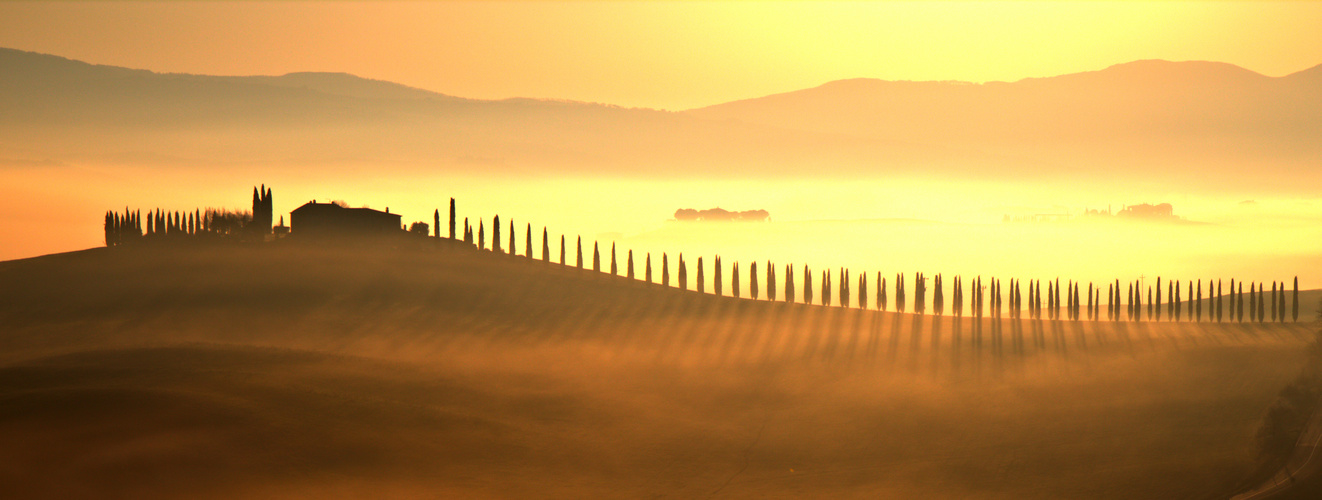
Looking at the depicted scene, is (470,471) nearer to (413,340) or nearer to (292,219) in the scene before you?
(413,340)

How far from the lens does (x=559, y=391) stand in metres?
75.8

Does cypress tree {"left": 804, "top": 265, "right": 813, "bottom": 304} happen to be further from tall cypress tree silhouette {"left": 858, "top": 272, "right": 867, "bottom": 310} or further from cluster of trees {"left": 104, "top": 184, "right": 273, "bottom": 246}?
cluster of trees {"left": 104, "top": 184, "right": 273, "bottom": 246}

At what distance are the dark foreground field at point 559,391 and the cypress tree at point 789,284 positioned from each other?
794 cm

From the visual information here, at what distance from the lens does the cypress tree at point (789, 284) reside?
123m

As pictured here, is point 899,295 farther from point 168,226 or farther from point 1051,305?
point 168,226

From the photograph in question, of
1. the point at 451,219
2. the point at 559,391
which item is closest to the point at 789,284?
the point at 451,219

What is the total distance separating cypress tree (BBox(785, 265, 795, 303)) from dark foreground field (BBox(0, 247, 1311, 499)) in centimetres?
794

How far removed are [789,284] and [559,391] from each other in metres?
53.7

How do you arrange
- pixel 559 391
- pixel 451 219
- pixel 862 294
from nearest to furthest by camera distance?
pixel 559 391 → pixel 862 294 → pixel 451 219

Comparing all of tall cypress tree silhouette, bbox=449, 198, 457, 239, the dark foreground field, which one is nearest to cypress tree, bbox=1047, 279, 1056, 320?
the dark foreground field

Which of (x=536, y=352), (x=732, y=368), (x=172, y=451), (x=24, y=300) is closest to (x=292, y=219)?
(x=24, y=300)

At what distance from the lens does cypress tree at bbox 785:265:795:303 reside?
123 m

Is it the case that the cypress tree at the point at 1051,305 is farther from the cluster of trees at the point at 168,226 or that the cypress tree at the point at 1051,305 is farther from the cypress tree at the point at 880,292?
the cluster of trees at the point at 168,226

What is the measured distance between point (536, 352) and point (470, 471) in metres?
27.8
